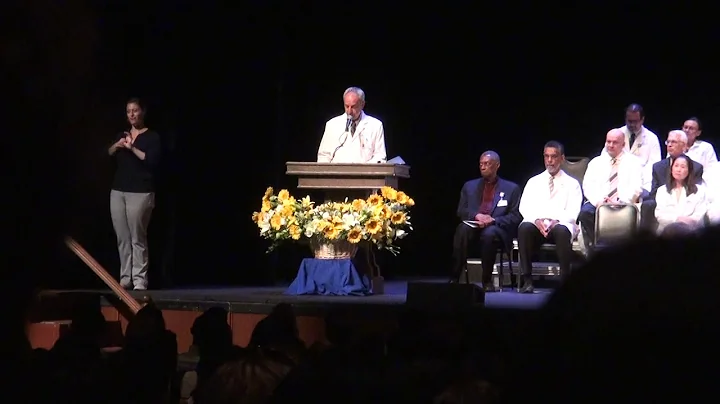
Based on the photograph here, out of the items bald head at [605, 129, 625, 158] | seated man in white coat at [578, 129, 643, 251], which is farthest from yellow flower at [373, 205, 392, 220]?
bald head at [605, 129, 625, 158]

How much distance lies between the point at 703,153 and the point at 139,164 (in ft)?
14.1

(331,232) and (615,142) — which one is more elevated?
(615,142)

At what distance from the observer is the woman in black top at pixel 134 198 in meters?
7.16

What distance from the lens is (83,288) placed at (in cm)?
723

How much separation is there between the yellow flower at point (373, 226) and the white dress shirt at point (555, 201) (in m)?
1.31

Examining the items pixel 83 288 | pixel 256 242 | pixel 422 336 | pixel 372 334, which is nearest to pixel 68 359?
pixel 372 334

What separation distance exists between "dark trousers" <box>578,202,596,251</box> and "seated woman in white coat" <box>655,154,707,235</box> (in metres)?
0.47

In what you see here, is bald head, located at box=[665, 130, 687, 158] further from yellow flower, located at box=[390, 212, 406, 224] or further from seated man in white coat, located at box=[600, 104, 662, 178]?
yellow flower, located at box=[390, 212, 406, 224]

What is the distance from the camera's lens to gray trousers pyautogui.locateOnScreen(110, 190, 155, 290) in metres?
7.17

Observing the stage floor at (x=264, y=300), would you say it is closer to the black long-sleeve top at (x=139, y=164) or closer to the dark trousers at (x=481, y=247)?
the dark trousers at (x=481, y=247)

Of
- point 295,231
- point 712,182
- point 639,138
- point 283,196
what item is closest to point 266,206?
point 283,196

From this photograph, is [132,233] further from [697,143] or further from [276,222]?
[697,143]

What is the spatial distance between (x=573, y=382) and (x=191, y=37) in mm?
7899

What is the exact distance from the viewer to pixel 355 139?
732 cm
